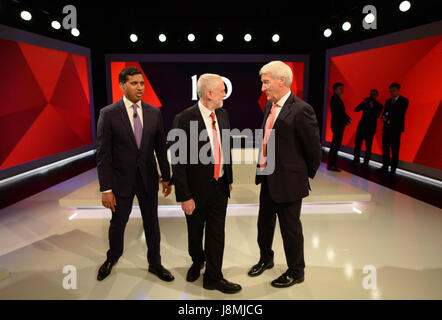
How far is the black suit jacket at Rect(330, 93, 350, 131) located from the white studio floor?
191cm

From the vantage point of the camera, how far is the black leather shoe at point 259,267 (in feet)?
8.07

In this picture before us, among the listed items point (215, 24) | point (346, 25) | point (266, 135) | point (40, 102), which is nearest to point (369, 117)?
point (346, 25)

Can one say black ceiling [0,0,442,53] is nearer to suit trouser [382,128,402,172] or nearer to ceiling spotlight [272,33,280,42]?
ceiling spotlight [272,33,280,42]

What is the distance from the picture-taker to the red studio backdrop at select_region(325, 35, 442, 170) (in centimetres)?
552

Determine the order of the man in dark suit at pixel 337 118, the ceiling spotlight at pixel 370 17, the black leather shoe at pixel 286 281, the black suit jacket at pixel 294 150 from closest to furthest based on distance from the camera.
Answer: the black suit jacket at pixel 294 150 < the black leather shoe at pixel 286 281 < the man in dark suit at pixel 337 118 < the ceiling spotlight at pixel 370 17

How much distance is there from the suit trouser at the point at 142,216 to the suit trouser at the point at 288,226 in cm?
85

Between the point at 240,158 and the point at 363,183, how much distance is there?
2.32 m

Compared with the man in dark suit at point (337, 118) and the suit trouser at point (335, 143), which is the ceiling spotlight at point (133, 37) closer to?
the man in dark suit at point (337, 118)

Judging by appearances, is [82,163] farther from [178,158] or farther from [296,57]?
[296,57]

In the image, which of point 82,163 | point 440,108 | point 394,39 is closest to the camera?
point 440,108

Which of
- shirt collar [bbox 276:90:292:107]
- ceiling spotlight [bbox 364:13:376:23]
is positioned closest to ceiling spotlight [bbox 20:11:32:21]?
shirt collar [bbox 276:90:292:107]

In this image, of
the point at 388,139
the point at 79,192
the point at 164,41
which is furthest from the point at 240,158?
the point at 164,41

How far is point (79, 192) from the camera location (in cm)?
413

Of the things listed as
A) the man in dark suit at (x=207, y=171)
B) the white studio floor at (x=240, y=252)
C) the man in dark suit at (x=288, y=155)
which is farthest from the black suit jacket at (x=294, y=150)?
the white studio floor at (x=240, y=252)
